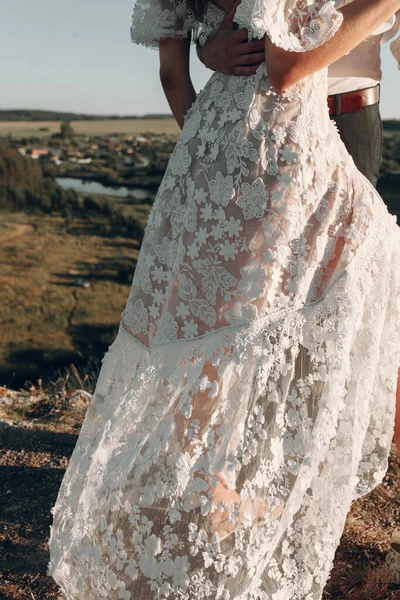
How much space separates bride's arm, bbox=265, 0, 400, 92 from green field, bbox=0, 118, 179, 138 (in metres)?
7.97


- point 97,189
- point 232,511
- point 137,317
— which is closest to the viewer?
point 232,511

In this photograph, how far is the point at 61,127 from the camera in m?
9.66

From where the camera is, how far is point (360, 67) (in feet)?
5.92

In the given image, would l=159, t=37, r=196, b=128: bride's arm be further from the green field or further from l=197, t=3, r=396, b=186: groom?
the green field

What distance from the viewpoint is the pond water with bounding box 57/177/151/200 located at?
1016cm

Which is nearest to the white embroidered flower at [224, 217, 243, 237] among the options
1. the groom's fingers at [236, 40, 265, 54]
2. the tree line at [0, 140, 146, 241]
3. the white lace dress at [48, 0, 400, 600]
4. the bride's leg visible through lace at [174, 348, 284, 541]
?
the white lace dress at [48, 0, 400, 600]

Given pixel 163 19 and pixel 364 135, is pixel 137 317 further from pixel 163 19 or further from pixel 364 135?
pixel 364 135

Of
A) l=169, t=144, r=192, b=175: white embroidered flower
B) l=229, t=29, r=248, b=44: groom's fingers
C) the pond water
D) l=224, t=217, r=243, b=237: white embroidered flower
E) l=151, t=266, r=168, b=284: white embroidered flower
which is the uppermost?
l=229, t=29, r=248, b=44: groom's fingers

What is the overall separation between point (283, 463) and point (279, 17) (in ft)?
3.07

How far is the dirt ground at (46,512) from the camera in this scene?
71.5 inches

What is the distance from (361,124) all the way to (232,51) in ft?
2.26

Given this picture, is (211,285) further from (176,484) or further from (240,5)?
(240,5)

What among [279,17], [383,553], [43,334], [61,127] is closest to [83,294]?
[43,334]

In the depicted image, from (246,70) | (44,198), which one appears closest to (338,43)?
(246,70)
